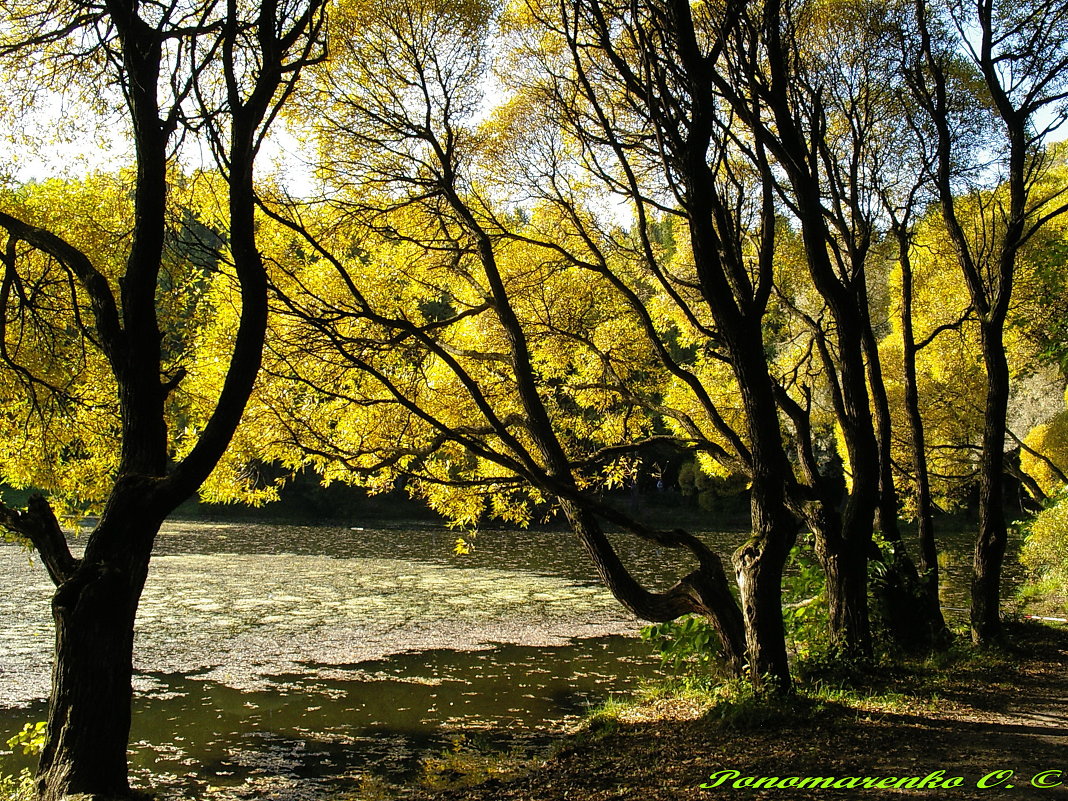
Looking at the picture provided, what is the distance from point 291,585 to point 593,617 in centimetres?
768

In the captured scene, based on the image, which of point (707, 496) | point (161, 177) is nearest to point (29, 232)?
point (161, 177)

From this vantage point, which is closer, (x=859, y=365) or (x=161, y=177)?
(x=161, y=177)

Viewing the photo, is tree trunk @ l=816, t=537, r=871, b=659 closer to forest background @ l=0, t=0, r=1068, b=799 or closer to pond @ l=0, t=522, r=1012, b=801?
forest background @ l=0, t=0, r=1068, b=799

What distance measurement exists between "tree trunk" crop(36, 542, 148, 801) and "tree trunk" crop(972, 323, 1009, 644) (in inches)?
365

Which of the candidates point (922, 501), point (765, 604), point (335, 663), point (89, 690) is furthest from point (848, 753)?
point (335, 663)

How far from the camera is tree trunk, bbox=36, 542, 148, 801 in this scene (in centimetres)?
477

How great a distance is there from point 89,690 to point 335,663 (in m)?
7.58

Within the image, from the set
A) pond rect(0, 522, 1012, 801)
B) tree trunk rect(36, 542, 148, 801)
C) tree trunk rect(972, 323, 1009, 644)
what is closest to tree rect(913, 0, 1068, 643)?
tree trunk rect(972, 323, 1009, 644)

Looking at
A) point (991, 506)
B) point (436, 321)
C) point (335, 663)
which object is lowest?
point (335, 663)

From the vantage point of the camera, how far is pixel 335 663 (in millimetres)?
12078

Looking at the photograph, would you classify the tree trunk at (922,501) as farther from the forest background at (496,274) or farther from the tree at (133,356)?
the tree at (133,356)

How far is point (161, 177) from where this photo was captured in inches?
214

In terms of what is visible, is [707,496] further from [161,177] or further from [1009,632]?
[161,177]

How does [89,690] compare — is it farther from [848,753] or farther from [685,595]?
[685,595]
